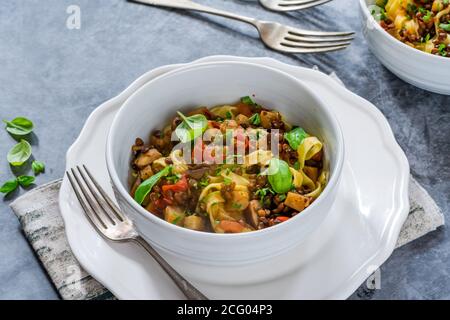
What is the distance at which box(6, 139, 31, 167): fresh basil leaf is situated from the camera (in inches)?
117

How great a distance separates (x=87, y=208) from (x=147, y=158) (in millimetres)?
321

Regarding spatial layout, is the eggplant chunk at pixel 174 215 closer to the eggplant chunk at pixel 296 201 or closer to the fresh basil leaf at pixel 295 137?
the eggplant chunk at pixel 296 201

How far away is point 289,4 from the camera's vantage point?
3.77m

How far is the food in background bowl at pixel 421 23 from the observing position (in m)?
3.16

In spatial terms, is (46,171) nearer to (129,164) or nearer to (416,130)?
(129,164)

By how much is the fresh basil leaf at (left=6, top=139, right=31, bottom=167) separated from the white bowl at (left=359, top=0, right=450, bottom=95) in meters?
1.88

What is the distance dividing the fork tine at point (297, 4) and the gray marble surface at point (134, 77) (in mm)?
60

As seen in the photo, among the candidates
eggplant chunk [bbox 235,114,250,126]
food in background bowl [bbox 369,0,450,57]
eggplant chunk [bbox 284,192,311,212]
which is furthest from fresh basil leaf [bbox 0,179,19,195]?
food in background bowl [bbox 369,0,450,57]

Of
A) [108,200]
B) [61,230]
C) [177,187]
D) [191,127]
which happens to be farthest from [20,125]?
[177,187]

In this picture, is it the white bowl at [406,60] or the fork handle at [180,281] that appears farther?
the white bowl at [406,60]

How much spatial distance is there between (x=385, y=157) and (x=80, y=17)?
2247mm

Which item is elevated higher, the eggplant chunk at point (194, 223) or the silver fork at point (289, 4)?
the eggplant chunk at point (194, 223)

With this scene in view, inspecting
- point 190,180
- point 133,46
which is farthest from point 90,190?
point 133,46

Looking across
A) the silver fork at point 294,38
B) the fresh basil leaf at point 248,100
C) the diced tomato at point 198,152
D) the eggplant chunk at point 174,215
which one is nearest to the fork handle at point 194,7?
the silver fork at point 294,38
